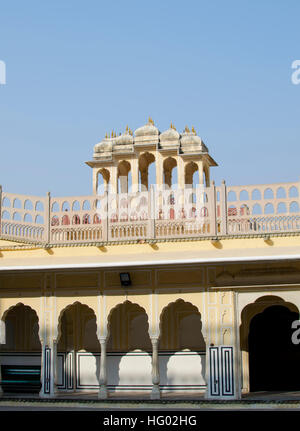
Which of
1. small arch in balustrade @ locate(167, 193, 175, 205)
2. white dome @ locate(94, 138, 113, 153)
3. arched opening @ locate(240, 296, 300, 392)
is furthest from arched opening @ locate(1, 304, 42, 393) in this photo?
arched opening @ locate(240, 296, 300, 392)

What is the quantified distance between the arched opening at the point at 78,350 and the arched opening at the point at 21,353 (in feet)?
1.80

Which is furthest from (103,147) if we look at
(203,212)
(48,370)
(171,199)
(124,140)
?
(48,370)

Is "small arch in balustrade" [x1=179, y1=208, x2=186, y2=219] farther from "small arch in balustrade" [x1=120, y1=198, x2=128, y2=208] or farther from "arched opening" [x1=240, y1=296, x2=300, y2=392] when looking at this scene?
"arched opening" [x1=240, y1=296, x2=300, y2=392]

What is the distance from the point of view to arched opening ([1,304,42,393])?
16594 mm

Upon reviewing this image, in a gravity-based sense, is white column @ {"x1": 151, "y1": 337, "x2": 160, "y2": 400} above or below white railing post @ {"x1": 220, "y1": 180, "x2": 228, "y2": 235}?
below

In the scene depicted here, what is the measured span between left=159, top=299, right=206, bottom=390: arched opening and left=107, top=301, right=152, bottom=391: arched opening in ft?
1.32

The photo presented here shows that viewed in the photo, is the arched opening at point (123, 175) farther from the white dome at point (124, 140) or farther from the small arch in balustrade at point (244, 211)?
the small arch in balustrade at point (244, 211)

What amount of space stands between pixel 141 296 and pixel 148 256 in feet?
2.77

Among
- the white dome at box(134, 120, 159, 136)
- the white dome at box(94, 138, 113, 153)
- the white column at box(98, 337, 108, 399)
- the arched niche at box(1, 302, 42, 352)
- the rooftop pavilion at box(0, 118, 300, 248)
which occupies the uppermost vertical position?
the white dome at box(134, 120, 159, 136)

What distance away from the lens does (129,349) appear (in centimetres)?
1639

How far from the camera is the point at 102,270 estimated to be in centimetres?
1533

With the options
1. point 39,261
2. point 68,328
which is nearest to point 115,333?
point 68,328

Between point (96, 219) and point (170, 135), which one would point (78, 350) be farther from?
point (170, 135)
